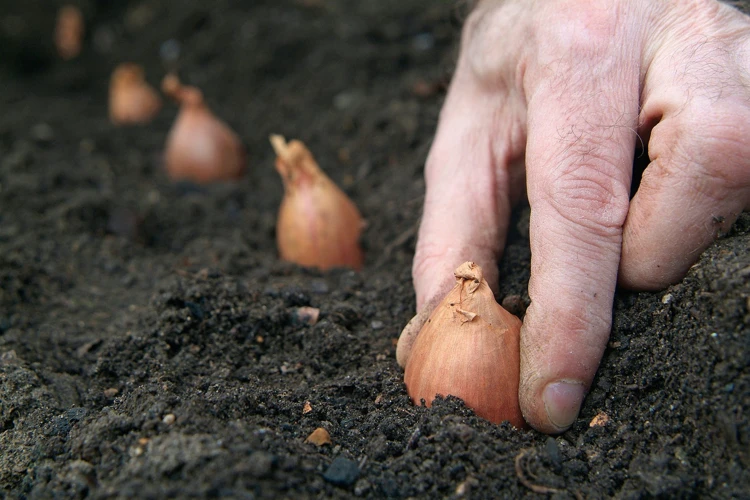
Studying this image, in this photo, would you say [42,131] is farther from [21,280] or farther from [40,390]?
[40,390]

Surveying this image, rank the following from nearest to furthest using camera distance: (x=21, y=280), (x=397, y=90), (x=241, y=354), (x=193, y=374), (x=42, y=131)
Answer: (x=193, y=374)
(x=241, y=354)
(x=21, y=280)
(x=397, y=90)
(x=42, y=131)

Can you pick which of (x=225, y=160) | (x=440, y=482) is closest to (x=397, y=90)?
(x=225, y=160)

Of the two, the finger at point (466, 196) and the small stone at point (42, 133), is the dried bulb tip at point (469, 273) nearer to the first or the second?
the finger at point (466, 196)

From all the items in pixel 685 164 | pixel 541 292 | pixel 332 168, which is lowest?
pixel 332 168

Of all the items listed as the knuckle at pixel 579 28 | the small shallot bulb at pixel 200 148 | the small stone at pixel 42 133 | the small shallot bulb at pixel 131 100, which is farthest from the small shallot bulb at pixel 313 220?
the small shallot bulb at pixel 131 100

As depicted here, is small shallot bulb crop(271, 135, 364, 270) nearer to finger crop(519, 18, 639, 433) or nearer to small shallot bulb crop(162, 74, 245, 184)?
small shallot bulb crop(162, 74, 245, 184)

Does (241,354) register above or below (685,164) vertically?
below

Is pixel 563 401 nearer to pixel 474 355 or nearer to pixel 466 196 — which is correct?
pixel 474 355

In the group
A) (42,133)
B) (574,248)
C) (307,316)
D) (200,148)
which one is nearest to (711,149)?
(574,248)

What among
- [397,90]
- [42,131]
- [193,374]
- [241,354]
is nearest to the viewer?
[193,374]
